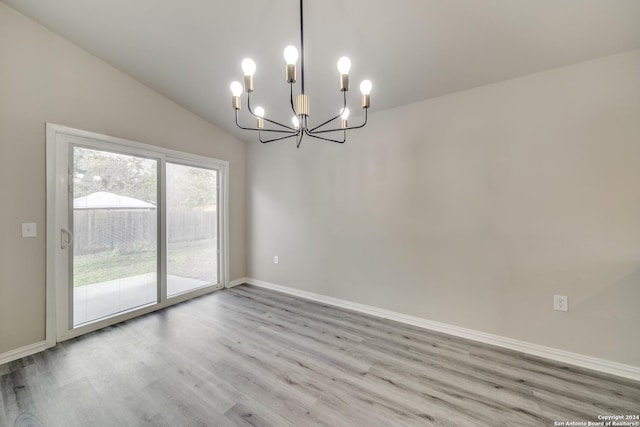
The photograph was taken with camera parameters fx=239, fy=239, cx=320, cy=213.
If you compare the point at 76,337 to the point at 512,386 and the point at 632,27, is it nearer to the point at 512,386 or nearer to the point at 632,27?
the point at 512,386

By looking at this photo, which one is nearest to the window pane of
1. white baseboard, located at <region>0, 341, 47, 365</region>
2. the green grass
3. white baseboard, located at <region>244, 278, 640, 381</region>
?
the green grass

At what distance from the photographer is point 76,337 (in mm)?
2477

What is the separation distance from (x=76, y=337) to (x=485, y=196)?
14.5 ft

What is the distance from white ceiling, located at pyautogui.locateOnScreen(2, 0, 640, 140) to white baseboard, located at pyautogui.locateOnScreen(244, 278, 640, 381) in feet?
8.17

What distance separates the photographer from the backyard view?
257 centimetres

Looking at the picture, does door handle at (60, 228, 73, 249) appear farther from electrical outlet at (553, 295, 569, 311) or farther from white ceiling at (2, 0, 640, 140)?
electrical outlet at (553, 295, 569, 311)

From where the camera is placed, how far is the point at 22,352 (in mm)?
2146

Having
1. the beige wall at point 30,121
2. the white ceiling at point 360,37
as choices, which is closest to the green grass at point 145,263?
the beige wall at point 30,121

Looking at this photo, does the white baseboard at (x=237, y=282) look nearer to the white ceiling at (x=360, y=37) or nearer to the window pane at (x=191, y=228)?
the window pane at (x=191, y=228)

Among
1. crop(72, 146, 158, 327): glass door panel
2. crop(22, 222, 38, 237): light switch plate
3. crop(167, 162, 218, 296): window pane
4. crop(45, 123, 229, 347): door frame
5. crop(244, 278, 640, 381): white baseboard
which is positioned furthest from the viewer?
crop(167, 162, 218, 296): window pane

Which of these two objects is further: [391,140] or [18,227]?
[391,140]

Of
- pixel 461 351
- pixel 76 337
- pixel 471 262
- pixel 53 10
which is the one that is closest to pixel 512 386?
pixel 461 351

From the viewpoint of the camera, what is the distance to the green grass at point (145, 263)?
2.60m

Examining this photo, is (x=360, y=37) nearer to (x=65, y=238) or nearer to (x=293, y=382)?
(x=293, y=382)
